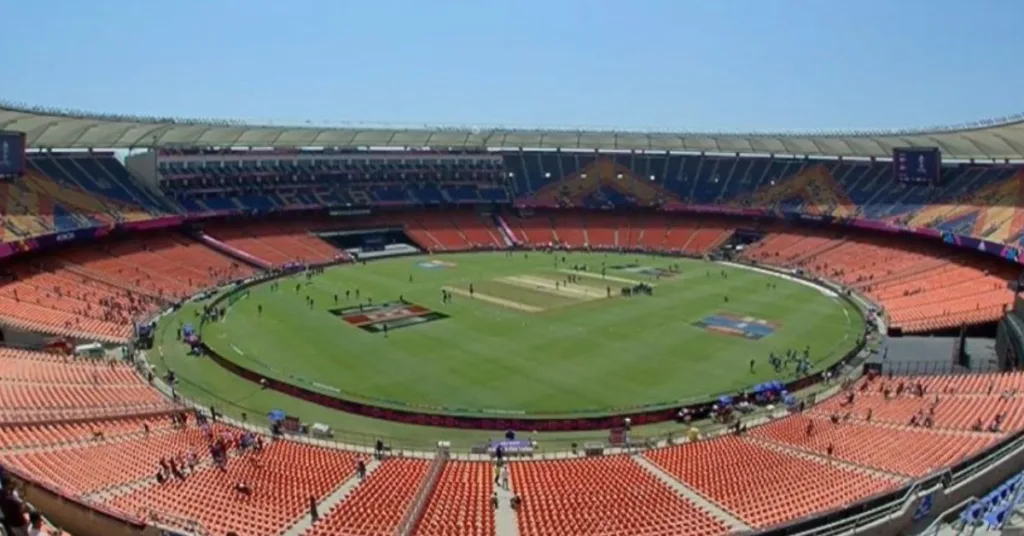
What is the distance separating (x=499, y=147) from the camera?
285ft

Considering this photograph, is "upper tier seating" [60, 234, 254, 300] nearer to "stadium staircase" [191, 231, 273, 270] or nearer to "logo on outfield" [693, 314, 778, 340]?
"stadium staircase" [191, 231, 273, 270]

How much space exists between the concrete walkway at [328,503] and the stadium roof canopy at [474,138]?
5126 cm

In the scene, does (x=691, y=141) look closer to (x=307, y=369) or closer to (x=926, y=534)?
(x=307, y=369)

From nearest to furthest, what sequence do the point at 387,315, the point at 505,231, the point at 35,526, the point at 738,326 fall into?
1. the point at 35,526
2. the point at 738,326
3. the point at 387,315
4. the point at 505,231

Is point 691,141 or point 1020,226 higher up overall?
point 691,141

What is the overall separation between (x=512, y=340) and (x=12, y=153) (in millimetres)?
40554

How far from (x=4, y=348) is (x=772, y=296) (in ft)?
150

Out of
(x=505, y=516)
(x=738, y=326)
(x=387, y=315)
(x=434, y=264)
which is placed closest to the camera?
(x=505, y=516)

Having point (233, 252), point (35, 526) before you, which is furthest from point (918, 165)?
point (35, 526)

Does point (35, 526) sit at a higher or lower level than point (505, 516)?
higher

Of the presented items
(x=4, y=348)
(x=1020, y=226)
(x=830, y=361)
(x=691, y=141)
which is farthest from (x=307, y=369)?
(x=691, y=141)

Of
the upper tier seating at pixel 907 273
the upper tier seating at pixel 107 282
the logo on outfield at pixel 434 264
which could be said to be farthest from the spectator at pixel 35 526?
the logo on outfield at pixel 434 264

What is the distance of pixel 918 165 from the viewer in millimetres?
67500

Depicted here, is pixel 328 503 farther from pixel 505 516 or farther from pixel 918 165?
pixel 918 165
